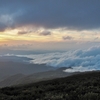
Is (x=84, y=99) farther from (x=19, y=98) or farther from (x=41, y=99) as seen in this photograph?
(x=19, y=98)

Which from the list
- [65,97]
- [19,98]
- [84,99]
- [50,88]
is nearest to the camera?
[84,99]

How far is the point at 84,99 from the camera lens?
19.2 m

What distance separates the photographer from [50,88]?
91.9 ft

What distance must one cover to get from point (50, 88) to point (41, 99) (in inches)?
289

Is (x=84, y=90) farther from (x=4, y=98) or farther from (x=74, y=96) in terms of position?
(x=4, y=98)

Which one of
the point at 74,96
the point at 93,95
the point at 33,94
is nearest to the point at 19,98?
the point at 33,94

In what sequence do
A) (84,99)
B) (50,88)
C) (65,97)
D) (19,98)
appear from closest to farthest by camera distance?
(84,99), (65,97), (19,98), (50,88)

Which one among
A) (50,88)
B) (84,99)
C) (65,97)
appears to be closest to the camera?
(84,99)

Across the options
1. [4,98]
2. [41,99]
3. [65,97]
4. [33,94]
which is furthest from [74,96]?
[4,98]

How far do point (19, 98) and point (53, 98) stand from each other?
4.11m

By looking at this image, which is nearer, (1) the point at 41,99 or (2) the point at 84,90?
(1) the point at 41,99

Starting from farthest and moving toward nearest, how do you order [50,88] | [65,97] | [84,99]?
1. [50,88]
2. [65,97]
3. [84,99]

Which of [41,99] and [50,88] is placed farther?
[50,88]

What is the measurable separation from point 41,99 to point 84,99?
397 cm
